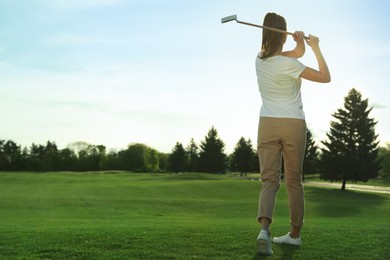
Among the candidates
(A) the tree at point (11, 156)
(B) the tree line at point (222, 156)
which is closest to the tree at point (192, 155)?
(B) the tree line at point (222, 156)

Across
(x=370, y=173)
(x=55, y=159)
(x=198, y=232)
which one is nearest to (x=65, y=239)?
(x=198, y=232)

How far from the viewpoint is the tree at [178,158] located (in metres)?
82.9

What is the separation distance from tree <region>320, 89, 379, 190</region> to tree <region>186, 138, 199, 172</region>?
1479 inches

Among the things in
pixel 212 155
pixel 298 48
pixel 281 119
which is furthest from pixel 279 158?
pixel 212 155

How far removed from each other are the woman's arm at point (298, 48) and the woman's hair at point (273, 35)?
15 centimetres

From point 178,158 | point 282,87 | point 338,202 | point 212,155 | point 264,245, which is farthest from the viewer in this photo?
point 178,158

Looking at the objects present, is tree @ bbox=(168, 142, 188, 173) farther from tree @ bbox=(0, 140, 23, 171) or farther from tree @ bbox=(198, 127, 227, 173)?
tree @ bbox=(0, 140, 23, 171)

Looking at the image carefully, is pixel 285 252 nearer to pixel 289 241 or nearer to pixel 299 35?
pixel 289 241

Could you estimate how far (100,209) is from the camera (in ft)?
80.4

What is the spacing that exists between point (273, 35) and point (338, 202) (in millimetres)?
31291

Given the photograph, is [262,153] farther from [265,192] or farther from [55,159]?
[55,159]

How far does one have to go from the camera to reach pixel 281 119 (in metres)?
4.55

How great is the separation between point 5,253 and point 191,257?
78.3 inches

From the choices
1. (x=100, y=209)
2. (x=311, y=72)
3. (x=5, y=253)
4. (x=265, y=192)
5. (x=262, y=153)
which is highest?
(x=311, y=72)
